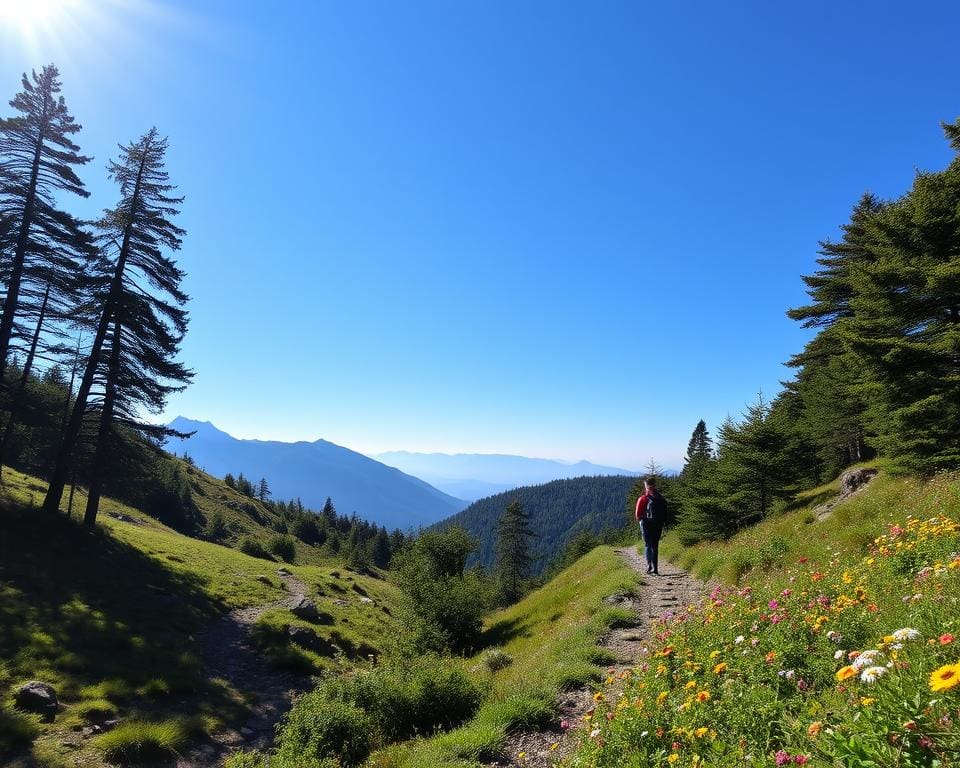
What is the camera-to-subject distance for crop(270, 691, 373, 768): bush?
692 cm

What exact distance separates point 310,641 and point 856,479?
73.9 ft

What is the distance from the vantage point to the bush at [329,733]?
6.92 m

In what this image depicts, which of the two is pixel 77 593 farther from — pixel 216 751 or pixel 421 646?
pixel 421 646

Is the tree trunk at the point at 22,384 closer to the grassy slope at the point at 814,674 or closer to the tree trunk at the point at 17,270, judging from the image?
the tree trunk at the point at 17,270

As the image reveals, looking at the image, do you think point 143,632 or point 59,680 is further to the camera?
point 143,632

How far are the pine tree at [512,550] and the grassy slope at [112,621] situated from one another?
3379cm

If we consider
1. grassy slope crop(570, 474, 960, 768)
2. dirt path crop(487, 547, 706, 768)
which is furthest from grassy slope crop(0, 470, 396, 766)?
grassy slope crop(570, 474, 960, 768)

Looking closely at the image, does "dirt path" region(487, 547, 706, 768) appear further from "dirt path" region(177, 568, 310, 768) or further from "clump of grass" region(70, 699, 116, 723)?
"clump of grass" region(70, 699, 116, 723)

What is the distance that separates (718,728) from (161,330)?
28.5 m

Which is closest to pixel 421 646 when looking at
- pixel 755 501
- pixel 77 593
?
pixel 77 593

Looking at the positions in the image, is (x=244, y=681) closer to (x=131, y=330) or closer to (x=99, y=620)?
(x=99, y=620)

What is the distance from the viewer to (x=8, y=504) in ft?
68.2

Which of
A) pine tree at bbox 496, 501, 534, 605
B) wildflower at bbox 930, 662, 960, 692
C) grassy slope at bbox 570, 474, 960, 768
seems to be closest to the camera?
wildflower at bbox 930, 662, 960, 692

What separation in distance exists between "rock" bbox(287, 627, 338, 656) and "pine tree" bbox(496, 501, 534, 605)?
4251 centimetres
